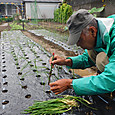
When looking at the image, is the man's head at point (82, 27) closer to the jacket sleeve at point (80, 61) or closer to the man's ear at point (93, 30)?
the man's ear at point (93, 30)

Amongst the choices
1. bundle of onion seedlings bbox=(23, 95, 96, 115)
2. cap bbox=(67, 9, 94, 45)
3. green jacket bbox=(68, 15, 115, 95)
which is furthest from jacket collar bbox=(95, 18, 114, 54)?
bundle of onion seedlings bbox=(23, 95, 96, 115)

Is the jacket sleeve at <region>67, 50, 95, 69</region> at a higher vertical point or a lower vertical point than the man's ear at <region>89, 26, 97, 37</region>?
lower

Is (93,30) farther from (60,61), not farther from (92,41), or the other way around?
(60,61)

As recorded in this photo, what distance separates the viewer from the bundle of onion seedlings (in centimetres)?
138

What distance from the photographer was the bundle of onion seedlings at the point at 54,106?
1383mm

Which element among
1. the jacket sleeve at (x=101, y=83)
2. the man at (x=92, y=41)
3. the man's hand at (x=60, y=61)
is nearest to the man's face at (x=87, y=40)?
the man at (x=92, y=41)

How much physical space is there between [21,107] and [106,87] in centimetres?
89

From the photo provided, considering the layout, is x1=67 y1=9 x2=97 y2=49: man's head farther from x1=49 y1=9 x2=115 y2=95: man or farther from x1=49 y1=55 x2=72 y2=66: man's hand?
x1=49 y1=55 x2=72 y2=66: man's hand

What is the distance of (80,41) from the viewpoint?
1.39m

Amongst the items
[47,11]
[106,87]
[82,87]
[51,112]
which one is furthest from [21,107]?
[47,11]

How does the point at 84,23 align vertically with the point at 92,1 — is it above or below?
below

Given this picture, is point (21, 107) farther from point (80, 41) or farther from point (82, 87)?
point (80, 41)

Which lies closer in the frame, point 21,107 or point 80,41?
point 80,41

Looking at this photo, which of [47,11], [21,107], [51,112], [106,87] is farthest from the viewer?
[47,11]
